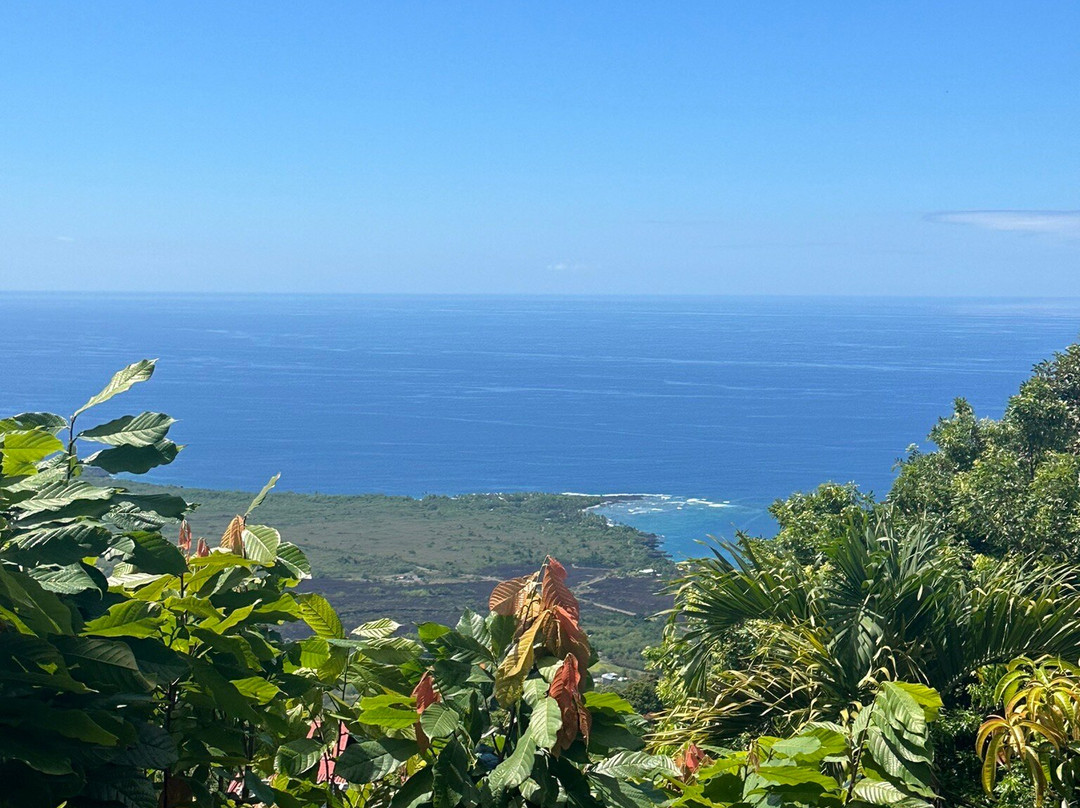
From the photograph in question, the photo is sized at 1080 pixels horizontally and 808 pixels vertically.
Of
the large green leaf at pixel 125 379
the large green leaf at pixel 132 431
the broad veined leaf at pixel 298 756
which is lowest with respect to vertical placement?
the broad veined leaf at pixel 298 756

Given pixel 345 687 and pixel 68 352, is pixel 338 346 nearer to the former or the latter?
pixel 68 352

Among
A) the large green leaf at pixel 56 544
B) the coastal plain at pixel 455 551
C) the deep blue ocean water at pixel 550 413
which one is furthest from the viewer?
the deep blue ocean water at pixel 550 413

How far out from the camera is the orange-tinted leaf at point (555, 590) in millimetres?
1734

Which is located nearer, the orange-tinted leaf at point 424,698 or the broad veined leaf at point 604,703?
the orange-tinted leaf at point 424,698

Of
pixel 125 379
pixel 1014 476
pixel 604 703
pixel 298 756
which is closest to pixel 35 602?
pixel 125 379

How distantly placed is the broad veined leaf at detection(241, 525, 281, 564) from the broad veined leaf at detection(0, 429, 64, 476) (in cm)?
45

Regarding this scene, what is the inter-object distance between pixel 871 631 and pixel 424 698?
10.7 feet

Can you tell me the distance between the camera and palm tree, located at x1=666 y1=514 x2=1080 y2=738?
4.57m

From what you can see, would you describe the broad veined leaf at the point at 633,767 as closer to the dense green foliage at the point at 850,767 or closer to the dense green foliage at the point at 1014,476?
the dense green foliage at the point at 850,767

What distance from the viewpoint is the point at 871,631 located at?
14.9 ft

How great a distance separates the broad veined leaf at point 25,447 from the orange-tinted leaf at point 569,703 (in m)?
0.85

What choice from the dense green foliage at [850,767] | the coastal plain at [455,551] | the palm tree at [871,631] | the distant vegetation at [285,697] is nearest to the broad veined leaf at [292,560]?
the distant vegetation at [285,697]

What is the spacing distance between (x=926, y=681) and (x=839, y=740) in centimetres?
306

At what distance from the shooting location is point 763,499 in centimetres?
8219
